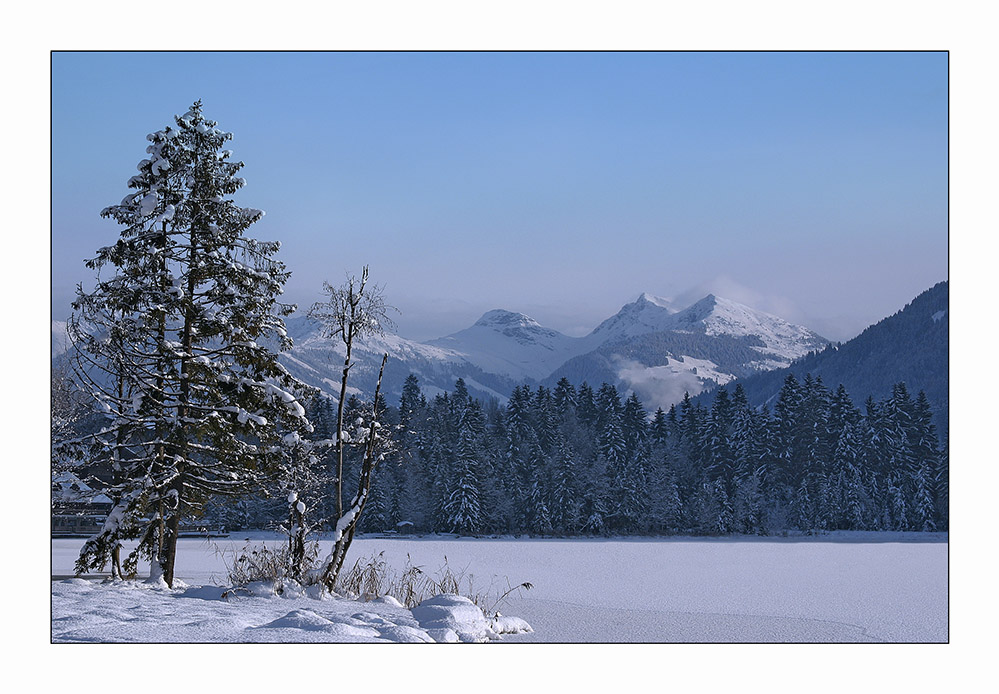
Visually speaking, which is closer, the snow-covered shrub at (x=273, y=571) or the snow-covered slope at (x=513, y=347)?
the snow-covered shrub at (x=273, y=571)

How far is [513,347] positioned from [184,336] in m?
100

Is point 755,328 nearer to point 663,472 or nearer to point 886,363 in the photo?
point 886,363

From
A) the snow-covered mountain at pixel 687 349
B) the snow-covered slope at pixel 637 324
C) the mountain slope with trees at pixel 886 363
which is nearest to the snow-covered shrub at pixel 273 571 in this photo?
the mountain slope with trees at pixel 886 363

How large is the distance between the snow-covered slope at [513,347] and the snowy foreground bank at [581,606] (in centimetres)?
6515

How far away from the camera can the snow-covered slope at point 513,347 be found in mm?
101000

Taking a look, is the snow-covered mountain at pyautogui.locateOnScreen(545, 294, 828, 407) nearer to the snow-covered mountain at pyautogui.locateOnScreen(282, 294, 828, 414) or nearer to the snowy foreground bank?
the snow-covered mountain at pyautogui.locateOnScreen(282, 294, 828, 414)

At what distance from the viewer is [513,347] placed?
11081 cm

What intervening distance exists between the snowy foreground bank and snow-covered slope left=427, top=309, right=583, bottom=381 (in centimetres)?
6515

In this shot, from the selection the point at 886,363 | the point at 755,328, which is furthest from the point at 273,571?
the point at 755,328

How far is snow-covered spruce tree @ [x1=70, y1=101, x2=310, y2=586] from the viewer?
10.4m

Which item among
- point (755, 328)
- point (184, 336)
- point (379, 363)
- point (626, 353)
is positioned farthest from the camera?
point (626, 353)

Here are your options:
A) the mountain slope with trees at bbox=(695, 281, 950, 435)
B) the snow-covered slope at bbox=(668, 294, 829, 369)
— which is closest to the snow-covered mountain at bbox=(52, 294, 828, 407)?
the snow-covered slope at bbox=(668, 294, 829, 369)

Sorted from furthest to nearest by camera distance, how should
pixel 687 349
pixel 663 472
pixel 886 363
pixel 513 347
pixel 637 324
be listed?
1. pixel 637 324
2. pixel 513 347
3. pixel 687 349
4. pixel 886 363
5. pixel 663 472

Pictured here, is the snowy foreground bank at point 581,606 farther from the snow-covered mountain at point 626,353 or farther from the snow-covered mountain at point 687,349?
the snow-covered mountain at point 687,349
